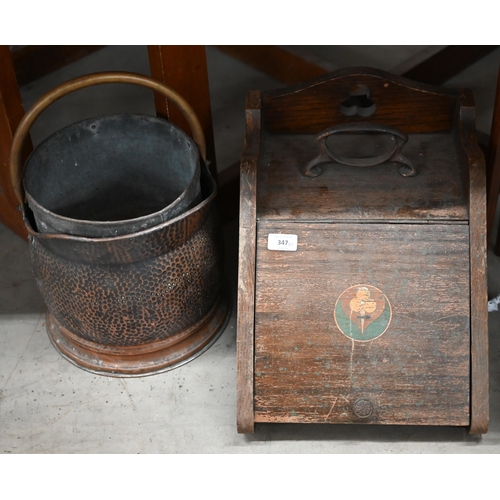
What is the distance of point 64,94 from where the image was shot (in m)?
1.54

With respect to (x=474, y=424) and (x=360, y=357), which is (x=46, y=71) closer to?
(x=360, y=357)

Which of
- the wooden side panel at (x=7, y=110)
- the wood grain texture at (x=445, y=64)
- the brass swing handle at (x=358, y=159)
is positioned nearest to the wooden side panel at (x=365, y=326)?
the brass swing handle at (x=358, y=159)

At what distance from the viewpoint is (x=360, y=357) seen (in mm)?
1475

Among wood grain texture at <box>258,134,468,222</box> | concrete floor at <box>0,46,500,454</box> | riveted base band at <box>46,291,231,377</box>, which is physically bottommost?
concrete floor at <box>0,46,500,454</box>

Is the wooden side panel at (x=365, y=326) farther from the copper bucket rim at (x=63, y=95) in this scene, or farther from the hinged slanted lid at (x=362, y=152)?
the copper bucket rim at (x=63, y=95)

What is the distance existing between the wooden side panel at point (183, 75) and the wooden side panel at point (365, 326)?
0.36 metres

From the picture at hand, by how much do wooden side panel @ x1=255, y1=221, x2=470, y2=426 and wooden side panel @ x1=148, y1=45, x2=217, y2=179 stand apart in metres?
0.36

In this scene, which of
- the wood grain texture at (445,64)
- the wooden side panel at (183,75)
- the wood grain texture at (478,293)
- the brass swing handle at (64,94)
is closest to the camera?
the wood grain texture at (478,293)

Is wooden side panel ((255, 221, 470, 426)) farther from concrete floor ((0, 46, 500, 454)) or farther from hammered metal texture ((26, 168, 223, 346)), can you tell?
hammered metal texture ((26, 168, 223, 346))

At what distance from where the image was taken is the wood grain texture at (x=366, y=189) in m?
1.47

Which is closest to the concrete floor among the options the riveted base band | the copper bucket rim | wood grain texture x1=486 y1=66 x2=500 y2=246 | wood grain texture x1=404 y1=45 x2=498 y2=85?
the riveted base band

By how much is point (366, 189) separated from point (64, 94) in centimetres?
60

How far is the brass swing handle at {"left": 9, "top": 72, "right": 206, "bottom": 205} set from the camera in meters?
1.54

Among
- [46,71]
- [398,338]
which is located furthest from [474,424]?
[46,71]
